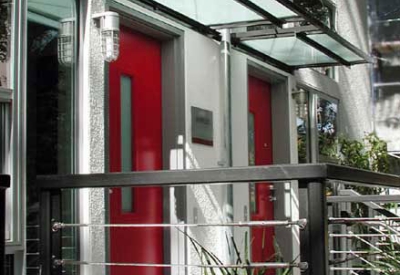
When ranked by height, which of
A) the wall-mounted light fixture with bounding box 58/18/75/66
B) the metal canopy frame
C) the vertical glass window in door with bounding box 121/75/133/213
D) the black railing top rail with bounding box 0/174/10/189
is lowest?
the black railing top rail with bounding box 0/174/10/189

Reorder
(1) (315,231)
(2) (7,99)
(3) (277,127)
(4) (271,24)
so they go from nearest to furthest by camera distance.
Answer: (1) (315,231), (2) (7,99), (4) (271,24), (3) (277,127)

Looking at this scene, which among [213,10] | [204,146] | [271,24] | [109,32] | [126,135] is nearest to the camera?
[109,32]

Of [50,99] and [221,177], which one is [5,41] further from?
[221,177]

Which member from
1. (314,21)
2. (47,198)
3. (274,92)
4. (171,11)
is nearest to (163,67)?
(171,11)

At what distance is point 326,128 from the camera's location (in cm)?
945

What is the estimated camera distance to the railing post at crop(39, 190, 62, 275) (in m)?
2.42

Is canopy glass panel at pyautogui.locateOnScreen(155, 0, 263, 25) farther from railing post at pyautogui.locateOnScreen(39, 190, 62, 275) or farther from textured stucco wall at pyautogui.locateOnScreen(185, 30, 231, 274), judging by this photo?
railing post at pyautogui.locateOnScreen(39, 190, 62, 275)

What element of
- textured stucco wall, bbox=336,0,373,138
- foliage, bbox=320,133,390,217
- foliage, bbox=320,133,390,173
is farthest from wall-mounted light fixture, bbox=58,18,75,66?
textured stucco wall, bbox=336,0,373,138

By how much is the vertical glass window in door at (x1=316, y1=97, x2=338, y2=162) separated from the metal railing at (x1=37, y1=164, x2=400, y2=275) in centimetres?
662

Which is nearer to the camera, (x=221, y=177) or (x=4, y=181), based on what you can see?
(x=4, y=181)

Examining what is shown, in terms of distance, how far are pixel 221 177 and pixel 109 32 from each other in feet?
9.10

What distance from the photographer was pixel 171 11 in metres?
5.60

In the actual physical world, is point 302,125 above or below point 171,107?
above

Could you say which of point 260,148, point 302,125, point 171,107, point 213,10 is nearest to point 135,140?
point 171,107
